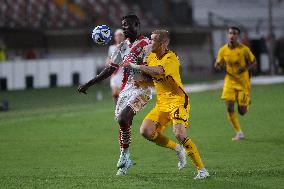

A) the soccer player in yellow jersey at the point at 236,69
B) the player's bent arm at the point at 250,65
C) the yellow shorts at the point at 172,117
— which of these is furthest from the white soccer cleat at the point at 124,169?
the player's bent arm at the point at 250,65

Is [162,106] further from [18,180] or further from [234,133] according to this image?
[234,133]

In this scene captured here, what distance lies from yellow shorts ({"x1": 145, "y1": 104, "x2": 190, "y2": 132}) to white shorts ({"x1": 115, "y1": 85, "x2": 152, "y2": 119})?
282 mm

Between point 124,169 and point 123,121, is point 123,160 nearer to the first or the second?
point 124,169

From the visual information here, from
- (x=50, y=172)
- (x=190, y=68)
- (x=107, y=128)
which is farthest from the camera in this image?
→ (x=190, y=68)

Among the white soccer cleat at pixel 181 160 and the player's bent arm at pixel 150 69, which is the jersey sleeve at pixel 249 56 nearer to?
the white soccer cleat at pixel 181 160

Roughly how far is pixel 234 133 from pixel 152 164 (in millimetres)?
4943

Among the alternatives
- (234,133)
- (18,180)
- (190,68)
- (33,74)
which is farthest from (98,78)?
(190,68)

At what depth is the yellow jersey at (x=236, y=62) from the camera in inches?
730

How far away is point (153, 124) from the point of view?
13.0 metres

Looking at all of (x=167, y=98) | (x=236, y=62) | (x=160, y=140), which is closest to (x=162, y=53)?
(x=167, y=98)

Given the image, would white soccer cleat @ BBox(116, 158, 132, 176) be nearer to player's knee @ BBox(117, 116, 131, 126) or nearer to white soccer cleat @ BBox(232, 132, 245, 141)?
player's knee @ BBox(117, 116, 131, 126)

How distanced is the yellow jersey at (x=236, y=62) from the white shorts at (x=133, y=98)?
5.61m

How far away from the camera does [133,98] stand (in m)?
13.1

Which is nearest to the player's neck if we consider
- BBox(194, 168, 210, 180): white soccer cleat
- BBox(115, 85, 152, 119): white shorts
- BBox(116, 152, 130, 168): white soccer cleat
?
BBox(115, 85, 152, 119): white shorts
